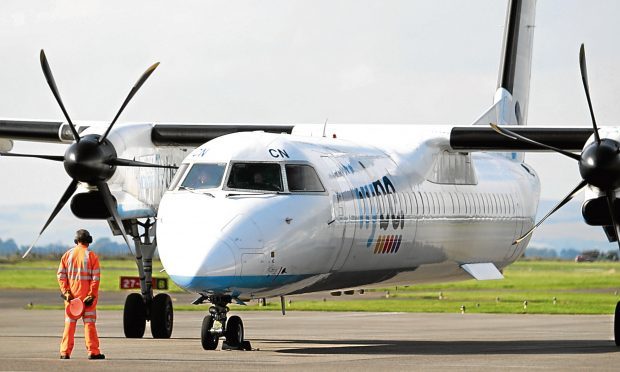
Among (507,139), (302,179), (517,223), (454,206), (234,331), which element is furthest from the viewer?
(517,223)

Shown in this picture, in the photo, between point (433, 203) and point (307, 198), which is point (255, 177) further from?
point (433, 203)

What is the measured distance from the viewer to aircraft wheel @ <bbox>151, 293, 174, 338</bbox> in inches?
859

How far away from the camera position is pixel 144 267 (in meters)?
22.8

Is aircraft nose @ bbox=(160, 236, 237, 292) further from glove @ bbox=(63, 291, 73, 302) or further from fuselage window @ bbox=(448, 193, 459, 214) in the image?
fuselage window @ bbox=(448, 193, 459, 214)

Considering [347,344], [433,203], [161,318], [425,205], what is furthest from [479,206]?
[161,318]

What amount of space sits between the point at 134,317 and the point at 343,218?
5.56 metres

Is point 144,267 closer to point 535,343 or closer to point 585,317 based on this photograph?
point 535,343

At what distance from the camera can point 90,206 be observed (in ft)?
71.7

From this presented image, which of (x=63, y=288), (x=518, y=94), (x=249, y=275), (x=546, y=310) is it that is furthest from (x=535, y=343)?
(x=546, y=310)

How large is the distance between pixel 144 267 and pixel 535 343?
6748 mm

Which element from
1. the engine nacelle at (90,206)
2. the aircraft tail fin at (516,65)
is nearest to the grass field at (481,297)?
the aircraft tail fin at (516,65)

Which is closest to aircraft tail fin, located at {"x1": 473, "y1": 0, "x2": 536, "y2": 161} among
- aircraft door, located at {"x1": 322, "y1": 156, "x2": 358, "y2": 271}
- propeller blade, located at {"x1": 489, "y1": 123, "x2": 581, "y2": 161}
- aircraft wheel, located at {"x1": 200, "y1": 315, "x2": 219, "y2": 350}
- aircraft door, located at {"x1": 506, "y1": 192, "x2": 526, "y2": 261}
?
aircraft door, located at {"x1": 506, "y1": 192, "x2": 526, "y2": 261}

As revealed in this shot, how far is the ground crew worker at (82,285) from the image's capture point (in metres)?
15.8

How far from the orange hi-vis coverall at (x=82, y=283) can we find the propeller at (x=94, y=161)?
4658 millimetres
